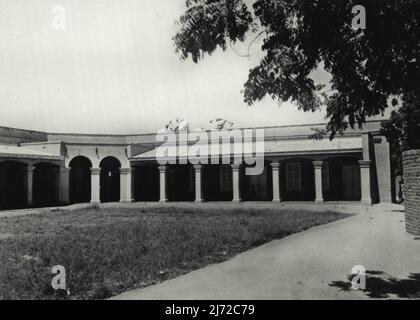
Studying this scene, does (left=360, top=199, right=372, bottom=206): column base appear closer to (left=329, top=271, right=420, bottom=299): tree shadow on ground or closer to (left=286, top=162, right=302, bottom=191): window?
(left=286, top=162, right=302, bottom=191): window

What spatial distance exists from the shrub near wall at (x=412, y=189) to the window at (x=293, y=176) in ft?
47.4

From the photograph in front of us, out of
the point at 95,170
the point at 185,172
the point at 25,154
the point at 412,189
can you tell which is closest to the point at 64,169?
the point at 95,170

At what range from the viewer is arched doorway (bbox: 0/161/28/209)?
24.0m

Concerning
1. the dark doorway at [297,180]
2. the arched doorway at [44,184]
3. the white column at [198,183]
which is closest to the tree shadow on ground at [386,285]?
the dark doorway at [297,180]

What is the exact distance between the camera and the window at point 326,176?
78.4 feet

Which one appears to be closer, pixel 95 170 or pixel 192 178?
pixel 95 170

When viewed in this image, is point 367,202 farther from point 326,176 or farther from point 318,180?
point 326,176

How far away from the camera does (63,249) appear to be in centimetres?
849

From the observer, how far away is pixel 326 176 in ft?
78.8

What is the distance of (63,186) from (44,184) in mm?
1684

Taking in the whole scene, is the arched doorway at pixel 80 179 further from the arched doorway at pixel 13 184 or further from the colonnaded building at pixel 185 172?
the arched doorway at pixel 13 184

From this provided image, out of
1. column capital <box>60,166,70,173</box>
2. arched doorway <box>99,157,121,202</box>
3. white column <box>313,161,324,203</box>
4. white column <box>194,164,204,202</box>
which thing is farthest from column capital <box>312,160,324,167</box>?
column capital <box>60,166,70,173</box>
